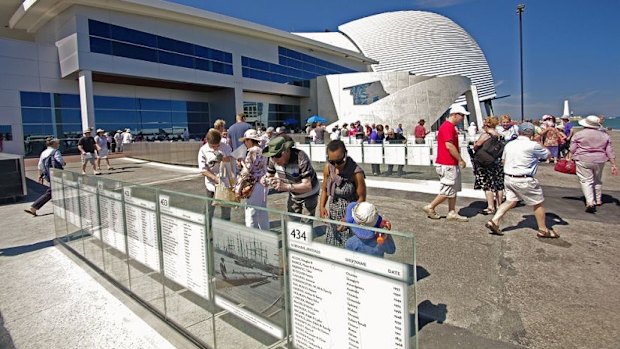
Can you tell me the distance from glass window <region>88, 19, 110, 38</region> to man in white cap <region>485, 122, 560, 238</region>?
26.9 meters

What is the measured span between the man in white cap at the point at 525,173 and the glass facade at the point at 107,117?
27.1 m

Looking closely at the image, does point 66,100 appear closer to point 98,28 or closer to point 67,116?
point 67,116

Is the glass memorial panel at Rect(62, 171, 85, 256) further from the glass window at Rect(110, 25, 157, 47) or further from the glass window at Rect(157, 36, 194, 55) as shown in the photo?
the glass window at Rect(157, 36, 194, 55)

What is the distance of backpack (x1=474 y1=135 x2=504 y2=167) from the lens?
19.5 feet

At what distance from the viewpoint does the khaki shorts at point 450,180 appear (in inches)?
226

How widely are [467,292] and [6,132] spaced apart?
27.9m

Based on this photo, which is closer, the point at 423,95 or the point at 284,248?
the point at 284,248

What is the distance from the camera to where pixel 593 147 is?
6047 millimetres

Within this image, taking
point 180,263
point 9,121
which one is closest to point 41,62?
point 9,121

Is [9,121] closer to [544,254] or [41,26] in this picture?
[41,26]

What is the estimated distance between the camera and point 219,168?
526cm

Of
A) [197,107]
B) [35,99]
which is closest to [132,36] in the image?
[35,99]

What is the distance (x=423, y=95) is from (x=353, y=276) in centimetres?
2686

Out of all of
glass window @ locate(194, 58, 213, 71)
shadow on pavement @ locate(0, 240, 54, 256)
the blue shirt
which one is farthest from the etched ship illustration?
glass window @ locate(194, 58, 213, 71)
